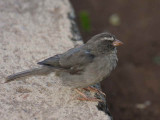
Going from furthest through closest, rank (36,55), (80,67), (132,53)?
(132,53) < (36,55) < (80,67)

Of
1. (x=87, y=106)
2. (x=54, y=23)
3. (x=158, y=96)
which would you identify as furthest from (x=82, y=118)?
(x=158, y=96)

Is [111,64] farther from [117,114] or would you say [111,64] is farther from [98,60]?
[117,114]

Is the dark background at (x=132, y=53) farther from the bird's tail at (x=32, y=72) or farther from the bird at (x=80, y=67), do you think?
the bird's tail at (x=32, y=72)

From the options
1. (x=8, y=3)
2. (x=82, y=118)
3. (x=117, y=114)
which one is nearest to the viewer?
(x=82, y=118)

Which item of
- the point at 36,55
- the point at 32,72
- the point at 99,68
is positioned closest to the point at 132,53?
the point at 36,55

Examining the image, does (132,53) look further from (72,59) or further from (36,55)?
(72,59)

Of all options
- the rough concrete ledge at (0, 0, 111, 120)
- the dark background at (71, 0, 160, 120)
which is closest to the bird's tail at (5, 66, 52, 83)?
the rough concrete ledge at (0, 0, 111, 120)

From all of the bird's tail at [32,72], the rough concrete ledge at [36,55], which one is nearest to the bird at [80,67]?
the bird's tail at [32,72]
